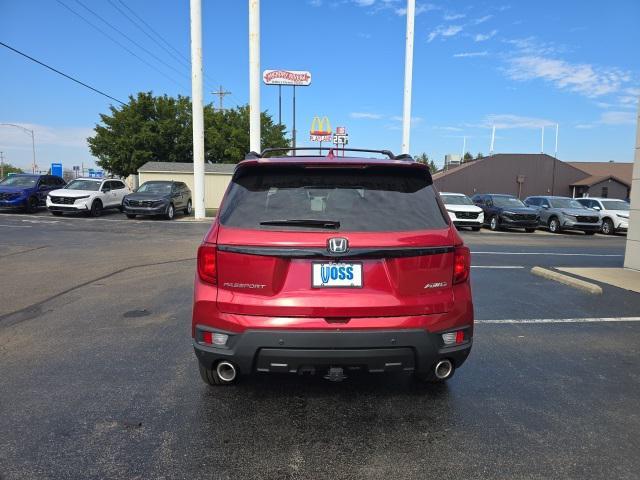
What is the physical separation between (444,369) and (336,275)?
3.52 feet

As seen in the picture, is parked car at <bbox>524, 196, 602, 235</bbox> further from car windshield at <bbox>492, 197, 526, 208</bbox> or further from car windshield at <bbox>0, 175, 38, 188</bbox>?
car windshield at <bbox>0, 175, 38, 188</bbox>

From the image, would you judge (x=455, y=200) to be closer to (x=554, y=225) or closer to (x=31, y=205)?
(x=554, y=225)

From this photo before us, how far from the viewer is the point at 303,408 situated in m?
3.43

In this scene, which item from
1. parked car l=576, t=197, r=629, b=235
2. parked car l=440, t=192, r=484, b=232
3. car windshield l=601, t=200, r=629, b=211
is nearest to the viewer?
parked car l=440, t=192, r=484, b=232

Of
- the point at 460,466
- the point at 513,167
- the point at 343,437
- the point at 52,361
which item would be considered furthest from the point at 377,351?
the point at 513,167

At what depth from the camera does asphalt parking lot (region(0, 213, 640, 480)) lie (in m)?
2.75

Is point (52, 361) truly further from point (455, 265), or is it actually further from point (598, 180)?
point (598, 180)

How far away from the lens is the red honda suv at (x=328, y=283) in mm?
2926

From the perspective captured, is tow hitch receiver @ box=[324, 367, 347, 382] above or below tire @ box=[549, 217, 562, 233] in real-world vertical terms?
above

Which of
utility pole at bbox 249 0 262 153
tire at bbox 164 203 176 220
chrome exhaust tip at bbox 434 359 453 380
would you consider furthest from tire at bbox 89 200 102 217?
chrome exhaust tip at bbox 434 359 453 380

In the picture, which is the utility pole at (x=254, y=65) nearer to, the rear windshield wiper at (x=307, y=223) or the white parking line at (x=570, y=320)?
the white parking line at (x=570, y=320)

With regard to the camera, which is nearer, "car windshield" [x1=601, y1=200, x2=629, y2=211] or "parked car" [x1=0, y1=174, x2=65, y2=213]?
"parked car" [x1=0, y1=174, x2=65, y2=213]

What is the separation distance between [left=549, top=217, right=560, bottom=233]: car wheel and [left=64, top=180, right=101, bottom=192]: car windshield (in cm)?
2165

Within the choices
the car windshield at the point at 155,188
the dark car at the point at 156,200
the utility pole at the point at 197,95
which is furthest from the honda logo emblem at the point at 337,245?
the car windshield at the point at 155,188
